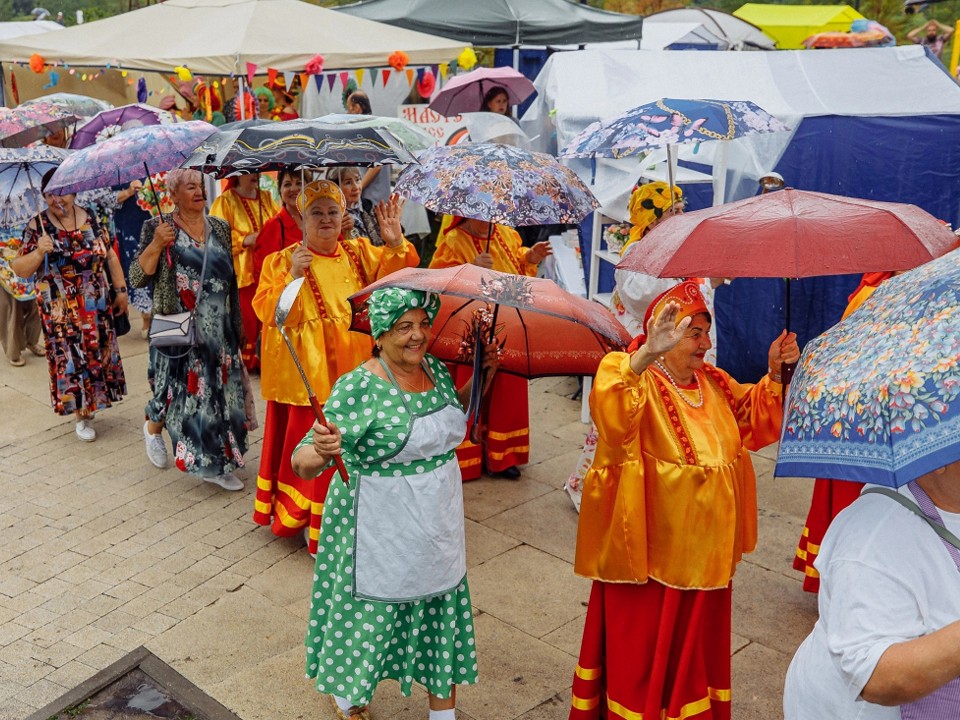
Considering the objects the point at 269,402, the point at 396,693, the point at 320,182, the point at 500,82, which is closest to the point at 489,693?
the point at 396,693

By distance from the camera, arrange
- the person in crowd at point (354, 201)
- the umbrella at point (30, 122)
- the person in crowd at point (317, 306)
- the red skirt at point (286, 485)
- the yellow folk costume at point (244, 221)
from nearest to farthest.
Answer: the person in crowd at point (317, 306) → the red skirt at point (286, 485) → the person in crowd at point (354, 201) → the yellow folk costume at point (244, 221) → the umbrella at point (30, 122)

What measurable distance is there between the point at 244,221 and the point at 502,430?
2692 mm

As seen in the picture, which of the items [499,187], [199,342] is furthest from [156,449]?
[499,187]

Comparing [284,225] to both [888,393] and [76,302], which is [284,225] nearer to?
[76,302]

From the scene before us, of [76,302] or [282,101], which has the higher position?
[282,101]

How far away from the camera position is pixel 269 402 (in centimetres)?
545

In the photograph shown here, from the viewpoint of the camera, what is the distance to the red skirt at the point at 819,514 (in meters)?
4.62

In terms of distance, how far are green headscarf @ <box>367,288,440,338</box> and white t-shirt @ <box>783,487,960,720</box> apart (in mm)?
1785

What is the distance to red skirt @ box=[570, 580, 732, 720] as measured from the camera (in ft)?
11.7

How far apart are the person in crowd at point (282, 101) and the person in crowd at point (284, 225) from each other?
3.18 metres

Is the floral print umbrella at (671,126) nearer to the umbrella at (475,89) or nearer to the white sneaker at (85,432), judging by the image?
the umbrella at (475,89)

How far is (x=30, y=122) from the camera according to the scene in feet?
25.1

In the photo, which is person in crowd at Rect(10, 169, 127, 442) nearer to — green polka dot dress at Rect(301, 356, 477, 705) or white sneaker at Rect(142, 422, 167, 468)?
white sneaker at Rect(142, 422, 167, 468)

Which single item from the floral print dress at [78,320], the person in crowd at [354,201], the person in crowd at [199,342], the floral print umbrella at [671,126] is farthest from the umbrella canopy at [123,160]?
the floral print umbrella at [671,126]
